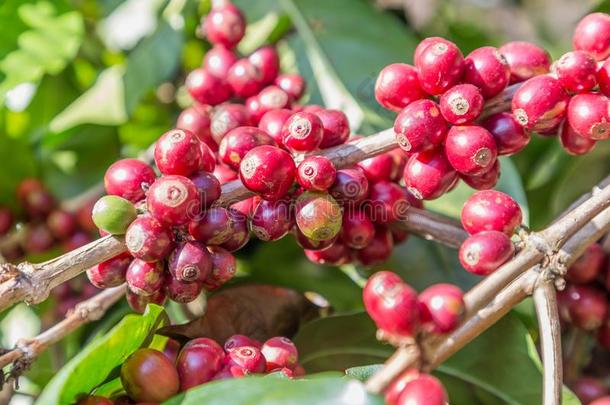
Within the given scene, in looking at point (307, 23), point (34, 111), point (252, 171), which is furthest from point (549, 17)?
point (252, 171)

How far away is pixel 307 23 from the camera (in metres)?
1.50

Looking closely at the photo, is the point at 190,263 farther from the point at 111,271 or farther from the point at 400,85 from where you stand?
the point at 400,85

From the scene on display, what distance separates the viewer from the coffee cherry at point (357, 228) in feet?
3.35

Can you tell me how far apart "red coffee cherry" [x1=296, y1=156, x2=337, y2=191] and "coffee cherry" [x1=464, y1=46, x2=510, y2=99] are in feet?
0.70

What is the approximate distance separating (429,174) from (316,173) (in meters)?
0.15

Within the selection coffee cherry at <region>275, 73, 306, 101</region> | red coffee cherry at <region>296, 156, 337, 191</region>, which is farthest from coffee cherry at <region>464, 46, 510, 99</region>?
coffee cherry at <region>275, 73, 306, 101</region>

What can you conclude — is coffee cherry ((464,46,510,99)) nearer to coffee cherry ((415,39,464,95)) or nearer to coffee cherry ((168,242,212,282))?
coffee cherry ((415,39,464,95))

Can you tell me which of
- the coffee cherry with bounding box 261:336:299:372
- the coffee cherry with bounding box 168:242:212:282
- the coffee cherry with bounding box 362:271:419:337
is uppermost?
the coffee cherry with bounding box 362:271:419:337

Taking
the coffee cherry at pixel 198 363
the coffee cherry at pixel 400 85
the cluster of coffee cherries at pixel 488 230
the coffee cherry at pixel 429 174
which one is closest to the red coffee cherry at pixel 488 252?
the cluster of coffee cherries at pixel 488 230

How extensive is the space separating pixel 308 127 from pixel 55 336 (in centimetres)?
43

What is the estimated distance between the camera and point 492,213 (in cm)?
92

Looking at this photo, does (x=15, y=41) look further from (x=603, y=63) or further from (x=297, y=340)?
(x=603, y=63)

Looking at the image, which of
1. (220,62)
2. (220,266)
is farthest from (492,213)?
(220,62)

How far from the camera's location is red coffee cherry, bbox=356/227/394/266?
3.56 ft
